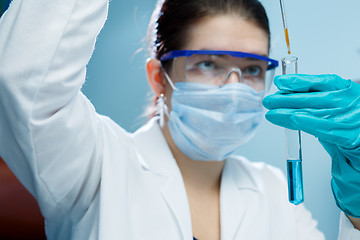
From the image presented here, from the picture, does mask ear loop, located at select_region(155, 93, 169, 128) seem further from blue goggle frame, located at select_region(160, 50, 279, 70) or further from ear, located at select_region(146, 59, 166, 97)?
blue goggle frame, located at select_region(160, 50, 279, 70)

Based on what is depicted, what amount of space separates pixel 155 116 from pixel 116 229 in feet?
1.57

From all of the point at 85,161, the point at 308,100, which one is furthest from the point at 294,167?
the point at 85,161

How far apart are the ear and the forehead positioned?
0.42 feet

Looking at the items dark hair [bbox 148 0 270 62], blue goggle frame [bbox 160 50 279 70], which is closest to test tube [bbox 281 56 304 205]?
blue goggle frame [bbox 160 50 279 70]

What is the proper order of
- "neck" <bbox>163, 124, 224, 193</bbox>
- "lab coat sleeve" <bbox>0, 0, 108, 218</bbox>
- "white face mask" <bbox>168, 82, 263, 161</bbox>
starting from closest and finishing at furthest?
"lab coat sleeve" <bbox>0, 0, 108, 218</bbox> < "white face mask" <bbox>168, 82, 263, 161</bbox> < "neck" <bbox>163, 124, 224, 193</bbox>

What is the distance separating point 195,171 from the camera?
1.10 metres

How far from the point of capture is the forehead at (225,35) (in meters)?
0.99

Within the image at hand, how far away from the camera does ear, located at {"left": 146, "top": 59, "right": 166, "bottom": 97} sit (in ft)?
3.60

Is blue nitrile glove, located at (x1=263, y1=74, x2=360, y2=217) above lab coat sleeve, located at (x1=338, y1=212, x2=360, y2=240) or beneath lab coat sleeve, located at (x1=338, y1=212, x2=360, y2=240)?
above

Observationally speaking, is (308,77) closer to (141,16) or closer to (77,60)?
(77,60)

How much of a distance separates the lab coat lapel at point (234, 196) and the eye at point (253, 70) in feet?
1.13

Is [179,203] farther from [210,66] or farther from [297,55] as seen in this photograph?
[297,55]

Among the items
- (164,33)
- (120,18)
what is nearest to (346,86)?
(164,33)

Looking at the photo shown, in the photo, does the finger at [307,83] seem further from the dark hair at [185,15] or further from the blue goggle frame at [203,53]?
the dark hair at [185,15]
